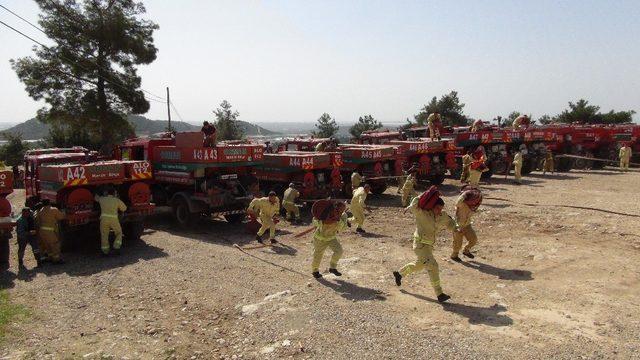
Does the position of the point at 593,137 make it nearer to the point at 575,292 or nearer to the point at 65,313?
the point at 575,292

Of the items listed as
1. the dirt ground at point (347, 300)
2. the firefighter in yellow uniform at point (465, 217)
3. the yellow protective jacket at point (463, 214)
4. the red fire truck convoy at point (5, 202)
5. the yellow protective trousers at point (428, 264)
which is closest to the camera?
the dirt ground at point (347, 300)

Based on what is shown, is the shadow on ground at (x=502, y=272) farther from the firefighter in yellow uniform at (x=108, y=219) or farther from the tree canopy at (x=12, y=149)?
the tree canopy at (x=12, y=149)

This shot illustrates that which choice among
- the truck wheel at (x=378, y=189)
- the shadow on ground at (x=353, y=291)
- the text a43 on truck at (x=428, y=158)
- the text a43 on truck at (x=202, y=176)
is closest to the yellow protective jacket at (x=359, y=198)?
the text a43 on truck at (x=202, y=176)

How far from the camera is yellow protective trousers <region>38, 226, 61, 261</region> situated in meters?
9.52

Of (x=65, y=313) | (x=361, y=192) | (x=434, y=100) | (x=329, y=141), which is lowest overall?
(x=65, y=313)

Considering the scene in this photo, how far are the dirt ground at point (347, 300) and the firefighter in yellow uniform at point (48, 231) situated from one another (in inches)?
18.4

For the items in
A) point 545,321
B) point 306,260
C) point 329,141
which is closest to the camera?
point 545,321

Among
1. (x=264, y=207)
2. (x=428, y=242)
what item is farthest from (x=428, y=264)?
(x=264, y=207)

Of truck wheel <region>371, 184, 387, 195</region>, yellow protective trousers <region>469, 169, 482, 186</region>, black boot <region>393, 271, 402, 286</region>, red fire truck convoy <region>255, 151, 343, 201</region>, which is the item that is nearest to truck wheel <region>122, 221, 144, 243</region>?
red fire truck convoy <region>255, 151, 343, 201</region>

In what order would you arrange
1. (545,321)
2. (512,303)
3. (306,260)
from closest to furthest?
1. (545,321)
2. (512,303)
3. (306,260)

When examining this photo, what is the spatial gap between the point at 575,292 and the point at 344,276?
3492mm

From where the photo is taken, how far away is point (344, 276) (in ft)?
26.8

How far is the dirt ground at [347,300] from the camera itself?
556 centimetres

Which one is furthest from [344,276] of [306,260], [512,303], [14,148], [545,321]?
[14,148]
